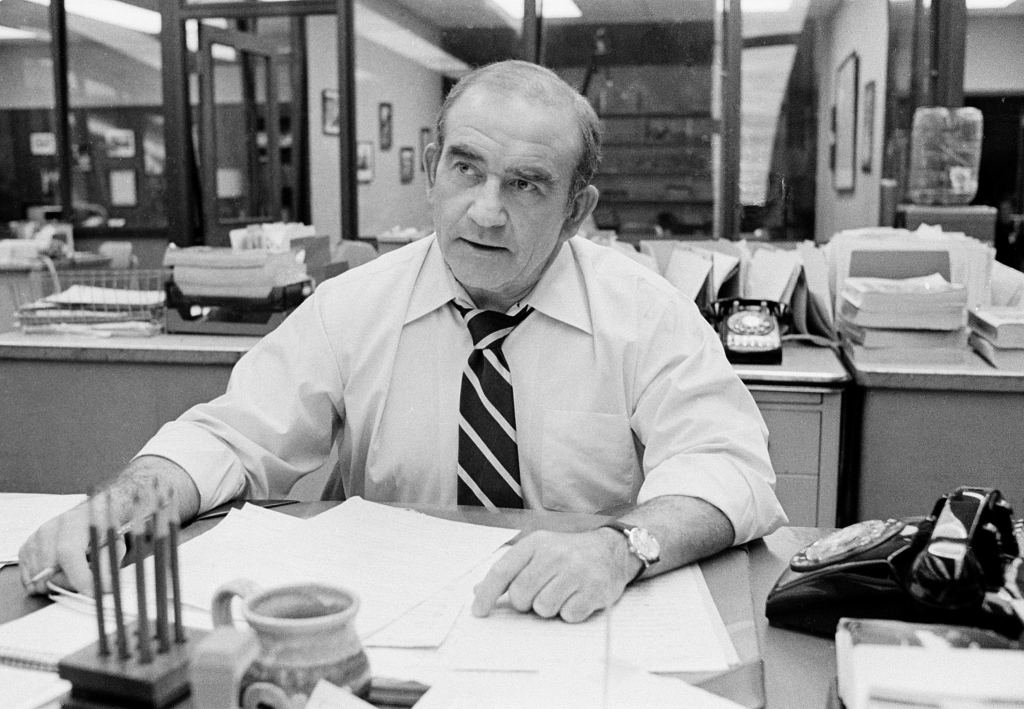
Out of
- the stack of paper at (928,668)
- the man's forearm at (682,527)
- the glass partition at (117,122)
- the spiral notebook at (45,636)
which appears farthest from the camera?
the glass partition at (117,122)

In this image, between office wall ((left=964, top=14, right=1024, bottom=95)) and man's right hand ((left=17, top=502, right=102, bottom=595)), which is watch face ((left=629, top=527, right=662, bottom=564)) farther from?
office wall ((left=964, top=14, right=1024, bottom=95))

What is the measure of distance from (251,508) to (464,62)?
645 centimetres

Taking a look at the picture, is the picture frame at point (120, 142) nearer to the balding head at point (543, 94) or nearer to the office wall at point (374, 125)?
the office wall at point (374, 125)

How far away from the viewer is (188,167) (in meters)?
5.80

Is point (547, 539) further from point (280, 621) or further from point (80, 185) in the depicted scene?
point (80, 185)

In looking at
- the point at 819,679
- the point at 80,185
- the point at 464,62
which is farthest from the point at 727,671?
the point at 80,185

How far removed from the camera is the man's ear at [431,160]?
1600 mm

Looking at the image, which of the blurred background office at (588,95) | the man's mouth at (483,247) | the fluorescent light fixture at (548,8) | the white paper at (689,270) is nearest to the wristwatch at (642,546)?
the man's mouth at (483,247)

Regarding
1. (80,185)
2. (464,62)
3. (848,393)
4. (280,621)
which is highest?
(464,62)

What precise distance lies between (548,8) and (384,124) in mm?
2480

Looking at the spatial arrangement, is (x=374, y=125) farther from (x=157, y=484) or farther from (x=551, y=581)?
(x=551, y=581)

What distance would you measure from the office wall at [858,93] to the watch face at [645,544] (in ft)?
16.1

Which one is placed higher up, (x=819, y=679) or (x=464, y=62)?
(x=464, y=62)

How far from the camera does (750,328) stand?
9.21ft
